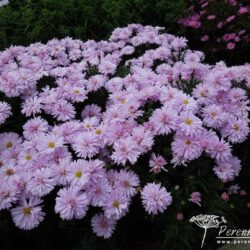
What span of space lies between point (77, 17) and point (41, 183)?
9.90 ft

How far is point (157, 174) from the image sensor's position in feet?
8.13

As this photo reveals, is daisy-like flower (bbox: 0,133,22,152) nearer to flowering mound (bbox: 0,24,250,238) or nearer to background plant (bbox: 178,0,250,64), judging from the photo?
flowering mound (bbox: 0,24,250,238)

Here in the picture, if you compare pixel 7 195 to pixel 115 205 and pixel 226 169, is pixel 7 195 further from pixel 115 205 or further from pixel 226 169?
pixel 226 169

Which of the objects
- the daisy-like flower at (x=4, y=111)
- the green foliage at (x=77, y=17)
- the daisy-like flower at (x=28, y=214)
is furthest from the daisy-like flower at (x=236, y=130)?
the green foliage at (x=77, y=17)

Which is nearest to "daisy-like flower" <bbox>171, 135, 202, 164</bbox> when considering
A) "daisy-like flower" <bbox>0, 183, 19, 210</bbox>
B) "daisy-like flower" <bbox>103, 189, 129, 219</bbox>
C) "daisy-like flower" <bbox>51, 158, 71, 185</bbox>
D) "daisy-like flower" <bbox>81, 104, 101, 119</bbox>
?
"daisy-like flower" <bbox>103, 189, 129, 219</bbox>

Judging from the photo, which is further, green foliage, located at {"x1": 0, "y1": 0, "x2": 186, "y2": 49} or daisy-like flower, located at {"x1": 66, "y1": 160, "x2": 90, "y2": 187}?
green foliage, located at {"x1": 0, "y1": 0, "x2": 186, "y2": 49}

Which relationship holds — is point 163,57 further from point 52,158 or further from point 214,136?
point 52,158

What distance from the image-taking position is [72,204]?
7.16 ft

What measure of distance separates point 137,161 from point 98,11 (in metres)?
2.89

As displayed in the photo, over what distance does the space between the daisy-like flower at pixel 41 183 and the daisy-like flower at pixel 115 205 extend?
0.34 meters

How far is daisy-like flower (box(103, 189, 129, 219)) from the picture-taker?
7.43 ft

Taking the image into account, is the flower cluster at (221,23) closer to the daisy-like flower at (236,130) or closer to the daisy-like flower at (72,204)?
the daisy-like flower at (236,130)

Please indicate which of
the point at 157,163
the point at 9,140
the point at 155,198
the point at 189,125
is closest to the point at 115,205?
the point at 155,198

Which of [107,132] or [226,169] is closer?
[226,169]
